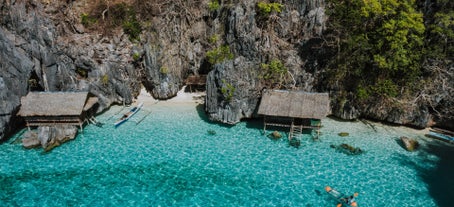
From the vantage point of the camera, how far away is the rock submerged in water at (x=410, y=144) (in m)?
22.6

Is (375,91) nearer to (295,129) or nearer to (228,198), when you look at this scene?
(295,129)

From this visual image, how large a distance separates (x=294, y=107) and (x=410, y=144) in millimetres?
9695

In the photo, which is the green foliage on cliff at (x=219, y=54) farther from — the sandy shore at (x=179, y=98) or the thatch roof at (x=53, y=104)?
the thatch roof at (x=53, y=104)

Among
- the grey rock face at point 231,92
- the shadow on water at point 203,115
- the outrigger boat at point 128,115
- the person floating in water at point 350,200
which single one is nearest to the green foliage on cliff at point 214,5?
the grey rock face at point 231,92

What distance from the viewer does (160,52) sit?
3189 centimetres

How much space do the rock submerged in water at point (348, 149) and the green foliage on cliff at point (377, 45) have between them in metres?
5.90

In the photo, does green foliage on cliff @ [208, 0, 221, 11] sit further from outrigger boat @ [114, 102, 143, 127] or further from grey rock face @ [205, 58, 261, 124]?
outrigger boat @ [114, 102, 143, 127]

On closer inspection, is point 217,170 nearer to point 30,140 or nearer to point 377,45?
point 30,140

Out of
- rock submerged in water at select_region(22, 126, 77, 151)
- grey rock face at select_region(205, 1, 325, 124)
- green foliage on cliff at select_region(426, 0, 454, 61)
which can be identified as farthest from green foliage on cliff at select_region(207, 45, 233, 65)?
green foliage on cliff at select_region(426, 0, 454, 61)

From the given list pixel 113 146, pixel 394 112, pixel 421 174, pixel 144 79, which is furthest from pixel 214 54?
pixel 421 174

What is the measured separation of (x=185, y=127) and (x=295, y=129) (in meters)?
10.2

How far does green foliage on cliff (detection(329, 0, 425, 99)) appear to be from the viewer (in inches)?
958

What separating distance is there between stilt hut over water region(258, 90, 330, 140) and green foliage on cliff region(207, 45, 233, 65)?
7993mm

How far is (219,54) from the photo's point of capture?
104 feet
